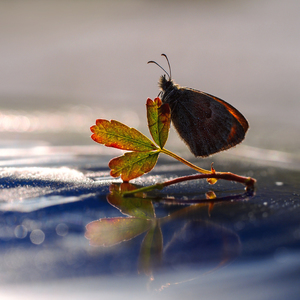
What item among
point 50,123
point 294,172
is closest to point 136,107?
point 50,123

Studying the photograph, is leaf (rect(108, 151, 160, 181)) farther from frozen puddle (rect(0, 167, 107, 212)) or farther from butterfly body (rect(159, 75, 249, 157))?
butterfly body (rect(159, 75, 249, 157))

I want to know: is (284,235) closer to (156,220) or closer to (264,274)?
(264,274)

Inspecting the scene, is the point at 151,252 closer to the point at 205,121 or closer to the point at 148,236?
the point at 148,236

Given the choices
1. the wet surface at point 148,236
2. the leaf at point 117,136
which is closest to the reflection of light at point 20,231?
the wet surface at point 148,236

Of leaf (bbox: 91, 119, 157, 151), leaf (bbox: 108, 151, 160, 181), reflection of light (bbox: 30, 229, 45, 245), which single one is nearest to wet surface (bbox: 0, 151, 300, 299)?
reflection of light (bbox: 30, 229, 45, 245)

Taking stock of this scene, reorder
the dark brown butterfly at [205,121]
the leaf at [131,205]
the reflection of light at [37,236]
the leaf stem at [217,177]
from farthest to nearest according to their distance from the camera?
the dark brown butterfly at [205,121]
the leaf stem at [217,177]
the leaf at [131,205]
the reflection of light at [37,236]

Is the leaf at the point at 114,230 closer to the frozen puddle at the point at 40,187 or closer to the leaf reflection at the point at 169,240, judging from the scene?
the leaf reflection at the point at 169,240

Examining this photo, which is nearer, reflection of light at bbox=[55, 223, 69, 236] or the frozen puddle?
reflection of light at bbox=[55, 223, 69, 236]
